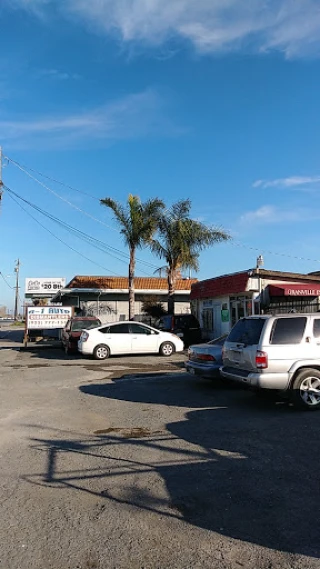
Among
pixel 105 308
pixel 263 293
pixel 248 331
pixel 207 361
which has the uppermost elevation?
pixel 105 308

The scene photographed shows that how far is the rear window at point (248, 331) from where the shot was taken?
8.45 meters

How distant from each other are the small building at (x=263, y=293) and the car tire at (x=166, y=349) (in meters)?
4.79

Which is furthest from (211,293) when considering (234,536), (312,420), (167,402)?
Answer: (234,536)

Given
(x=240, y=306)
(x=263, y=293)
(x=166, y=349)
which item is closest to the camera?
(x=166, y=349)

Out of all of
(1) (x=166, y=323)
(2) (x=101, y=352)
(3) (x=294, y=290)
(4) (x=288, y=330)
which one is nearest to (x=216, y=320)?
(1) (x=166, y=323)

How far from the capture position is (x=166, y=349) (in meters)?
18.3

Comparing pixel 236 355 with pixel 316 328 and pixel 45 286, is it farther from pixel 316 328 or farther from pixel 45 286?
pixel 45 286

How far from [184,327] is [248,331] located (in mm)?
14125

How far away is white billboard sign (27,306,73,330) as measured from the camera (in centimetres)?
2450

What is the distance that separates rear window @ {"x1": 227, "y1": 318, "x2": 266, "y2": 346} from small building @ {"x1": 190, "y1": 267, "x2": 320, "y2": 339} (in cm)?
1143

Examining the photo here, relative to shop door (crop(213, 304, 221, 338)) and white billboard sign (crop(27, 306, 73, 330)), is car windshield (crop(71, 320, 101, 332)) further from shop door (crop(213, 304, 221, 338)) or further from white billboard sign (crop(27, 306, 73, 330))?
shop door (crop(213, 304, 221, 338))

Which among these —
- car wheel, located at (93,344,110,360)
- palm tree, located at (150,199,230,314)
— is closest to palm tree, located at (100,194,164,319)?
palm tree, located at (150,199,230,314)

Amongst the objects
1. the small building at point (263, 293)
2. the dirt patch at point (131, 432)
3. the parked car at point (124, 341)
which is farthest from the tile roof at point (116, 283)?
the dirt patch at point (131, 432)

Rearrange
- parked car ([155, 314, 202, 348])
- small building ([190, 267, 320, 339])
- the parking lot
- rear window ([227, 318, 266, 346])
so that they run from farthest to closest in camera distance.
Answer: parked car ([155, 314, 202, 348]) → small building ([190, 267, 320, 339]) → rear window ([227, 318, 266, 346]) → the parking lot
